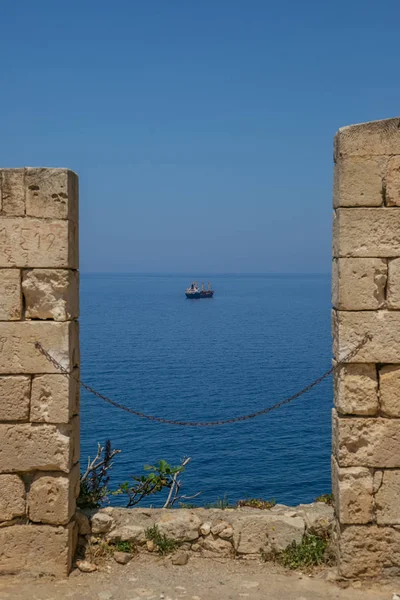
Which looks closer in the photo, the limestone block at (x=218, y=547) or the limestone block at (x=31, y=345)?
the limestone block at (x=31, y=345)

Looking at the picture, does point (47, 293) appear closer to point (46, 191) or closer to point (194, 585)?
point (46, 191)

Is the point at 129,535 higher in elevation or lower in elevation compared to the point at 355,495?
lower

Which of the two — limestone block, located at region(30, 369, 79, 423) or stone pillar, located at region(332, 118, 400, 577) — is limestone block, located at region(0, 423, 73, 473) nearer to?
limestone block, located at region(30, 369, 79, 423)

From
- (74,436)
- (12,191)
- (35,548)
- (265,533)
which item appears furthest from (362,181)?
(35,548)

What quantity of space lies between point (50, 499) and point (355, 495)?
298 cm

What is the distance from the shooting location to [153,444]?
2603 cm

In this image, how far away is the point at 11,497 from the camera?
6602mm

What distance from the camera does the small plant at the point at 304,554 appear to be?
664 centimetres

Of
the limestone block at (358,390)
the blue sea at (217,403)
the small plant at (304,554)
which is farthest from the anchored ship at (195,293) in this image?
the limestone block at (358,390)

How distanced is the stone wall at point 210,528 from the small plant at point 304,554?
0.17 ft

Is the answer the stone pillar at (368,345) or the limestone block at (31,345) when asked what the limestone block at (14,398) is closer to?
the limestone block at (31,345)

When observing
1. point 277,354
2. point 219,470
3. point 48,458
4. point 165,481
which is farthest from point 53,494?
point 277,354

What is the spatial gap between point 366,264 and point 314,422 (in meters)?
24.0

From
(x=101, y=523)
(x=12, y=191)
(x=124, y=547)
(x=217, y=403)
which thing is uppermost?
(x=12, y=191)
